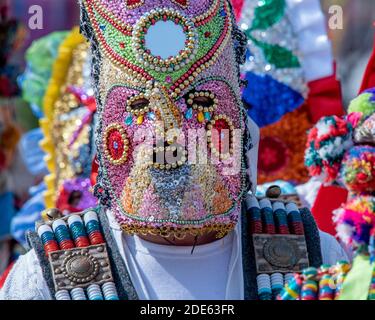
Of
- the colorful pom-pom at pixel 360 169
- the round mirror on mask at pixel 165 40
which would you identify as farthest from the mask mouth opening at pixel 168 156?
the colorful pom-pom at pixel 360 169

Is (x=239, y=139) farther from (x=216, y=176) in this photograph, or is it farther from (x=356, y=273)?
(x=356, y=273)

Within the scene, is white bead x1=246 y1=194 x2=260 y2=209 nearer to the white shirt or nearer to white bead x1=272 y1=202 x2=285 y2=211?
white bead x1=272 y1=202 x2=285 y2=211

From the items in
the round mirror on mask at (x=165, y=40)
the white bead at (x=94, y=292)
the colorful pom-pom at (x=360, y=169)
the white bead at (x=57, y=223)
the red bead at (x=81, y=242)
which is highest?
the round mirror on mask at (x=165, y=40)

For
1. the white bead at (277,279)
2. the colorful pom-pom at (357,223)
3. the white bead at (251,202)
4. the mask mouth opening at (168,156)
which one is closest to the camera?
the colorful pom-pom at (357,223)

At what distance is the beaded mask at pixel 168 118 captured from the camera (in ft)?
10.5

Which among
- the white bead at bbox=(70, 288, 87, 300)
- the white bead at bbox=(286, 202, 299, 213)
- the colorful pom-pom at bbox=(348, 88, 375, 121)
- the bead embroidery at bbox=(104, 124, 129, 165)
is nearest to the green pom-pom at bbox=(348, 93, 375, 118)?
the colorful pom-pom at bbox=(348, 88, 375, 121)

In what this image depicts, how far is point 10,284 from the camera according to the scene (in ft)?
11.0

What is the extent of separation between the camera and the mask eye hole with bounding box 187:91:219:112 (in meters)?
3.26

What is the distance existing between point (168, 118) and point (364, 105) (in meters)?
0.71

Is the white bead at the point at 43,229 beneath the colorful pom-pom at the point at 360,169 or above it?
beneath

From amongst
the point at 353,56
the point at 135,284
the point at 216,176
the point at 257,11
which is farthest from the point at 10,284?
the point at 353,56

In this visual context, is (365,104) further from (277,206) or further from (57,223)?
(57,223)

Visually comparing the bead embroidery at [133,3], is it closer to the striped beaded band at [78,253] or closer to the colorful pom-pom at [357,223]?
the striped beaded band at [78,253]
